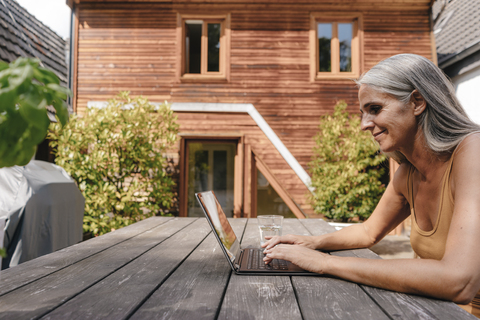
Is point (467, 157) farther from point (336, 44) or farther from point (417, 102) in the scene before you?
point (336, 44)

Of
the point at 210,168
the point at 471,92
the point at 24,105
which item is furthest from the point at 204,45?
the point at 24,105

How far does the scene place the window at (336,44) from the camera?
6.91 metres

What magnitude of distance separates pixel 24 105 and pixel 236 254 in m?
1.10

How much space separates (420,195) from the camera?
5.08 feet

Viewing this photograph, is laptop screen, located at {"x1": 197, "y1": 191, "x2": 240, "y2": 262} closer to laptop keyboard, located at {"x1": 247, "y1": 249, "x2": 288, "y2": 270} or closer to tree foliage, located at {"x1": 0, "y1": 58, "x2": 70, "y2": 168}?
laptop keyboard, located at {"x1": 247, "y1": 249, "x2": 288, "y2": 270}

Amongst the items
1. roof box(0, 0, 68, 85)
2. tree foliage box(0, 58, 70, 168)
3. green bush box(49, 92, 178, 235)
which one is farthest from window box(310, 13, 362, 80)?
tree foliage box(0, 58, 70, 168)

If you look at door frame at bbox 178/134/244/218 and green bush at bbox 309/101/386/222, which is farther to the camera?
door frame at bbox 178/134/244/218

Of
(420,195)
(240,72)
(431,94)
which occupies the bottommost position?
(420,195)

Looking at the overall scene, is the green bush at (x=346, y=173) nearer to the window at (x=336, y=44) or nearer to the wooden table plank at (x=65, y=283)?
the window at (x=336, y=44)

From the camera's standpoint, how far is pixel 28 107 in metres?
0.54

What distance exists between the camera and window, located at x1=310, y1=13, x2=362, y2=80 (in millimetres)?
6910

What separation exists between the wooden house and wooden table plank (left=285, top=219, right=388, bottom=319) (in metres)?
5.51

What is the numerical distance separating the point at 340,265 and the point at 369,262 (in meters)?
0.10

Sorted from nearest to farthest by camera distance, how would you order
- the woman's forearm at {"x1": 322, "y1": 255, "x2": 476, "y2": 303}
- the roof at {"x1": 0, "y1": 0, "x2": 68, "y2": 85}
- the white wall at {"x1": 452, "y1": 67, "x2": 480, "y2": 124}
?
the woman's forearm at {"x1": 322, "y1": 255, "x2": 476, "y2": 303} → the roof at {"x1": 0, "y1": 0, "x2": 68, "y2": 85} → the white wall at {"x1": 452, "y1": 67, "x2": 480, "y2": 124}
